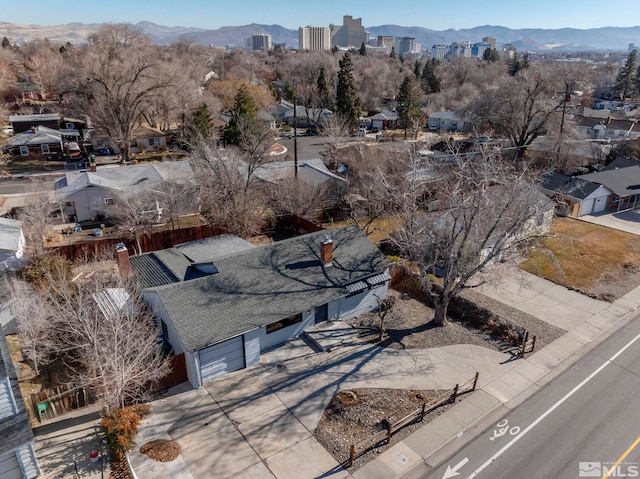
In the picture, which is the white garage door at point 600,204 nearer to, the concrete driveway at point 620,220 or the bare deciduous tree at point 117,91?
the concrete driveway at point 620,220

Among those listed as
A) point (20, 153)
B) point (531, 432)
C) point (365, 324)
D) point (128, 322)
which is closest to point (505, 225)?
point (365, 324)

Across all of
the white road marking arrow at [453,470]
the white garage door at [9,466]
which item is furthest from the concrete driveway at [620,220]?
the white garage door at [9,466]

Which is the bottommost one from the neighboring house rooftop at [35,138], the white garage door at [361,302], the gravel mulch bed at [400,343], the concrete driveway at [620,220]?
the concrete driveway at [620,220]

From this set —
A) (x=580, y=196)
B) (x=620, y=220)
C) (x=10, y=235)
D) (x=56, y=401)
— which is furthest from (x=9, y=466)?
(x=620, y=220)

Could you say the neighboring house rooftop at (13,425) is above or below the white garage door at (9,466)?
above

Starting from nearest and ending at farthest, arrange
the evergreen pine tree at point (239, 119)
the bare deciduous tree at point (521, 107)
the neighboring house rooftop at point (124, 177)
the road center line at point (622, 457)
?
the road center line at point (622, 457), the neighboring house rooftop at point (124, 177), the evergreen pine tree at point (239, 119), the bare deciduous tree at point (521, 107)

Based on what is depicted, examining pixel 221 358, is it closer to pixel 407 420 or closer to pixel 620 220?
pixel 407 420
